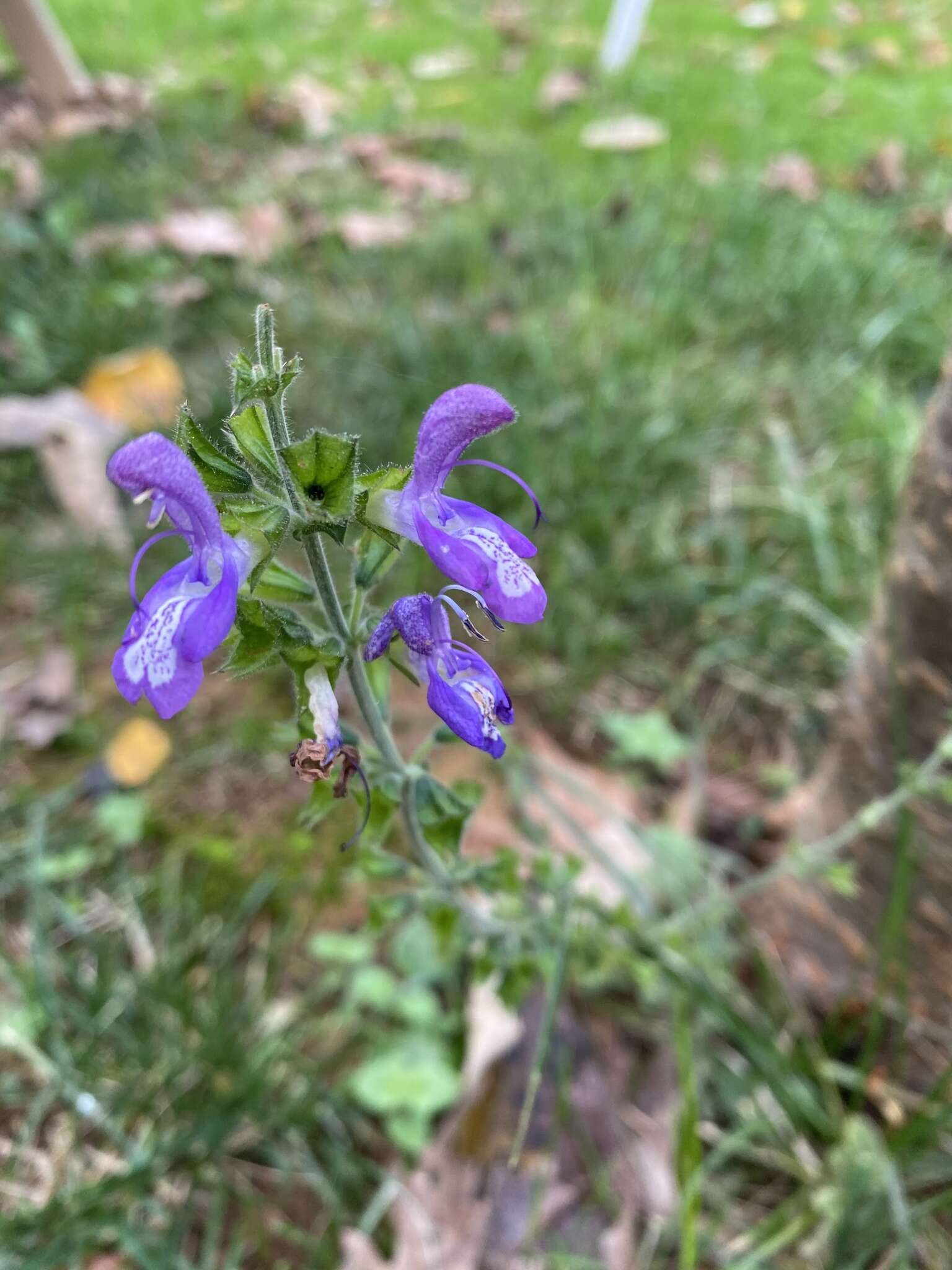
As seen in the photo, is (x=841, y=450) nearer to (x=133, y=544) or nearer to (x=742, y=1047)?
(x=742, y=1047)

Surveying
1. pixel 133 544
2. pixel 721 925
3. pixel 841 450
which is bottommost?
pixel 721 925

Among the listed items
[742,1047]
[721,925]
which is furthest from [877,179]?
[742,1047]

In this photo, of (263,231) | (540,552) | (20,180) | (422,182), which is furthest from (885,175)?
(20,180)

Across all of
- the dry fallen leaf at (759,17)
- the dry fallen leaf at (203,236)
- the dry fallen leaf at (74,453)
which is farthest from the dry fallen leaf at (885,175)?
the dry fallen leaf at (74,453)

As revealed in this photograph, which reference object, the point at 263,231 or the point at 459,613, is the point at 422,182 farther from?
the point at 459,613

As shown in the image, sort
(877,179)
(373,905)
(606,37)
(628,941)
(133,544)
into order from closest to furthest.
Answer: (373,905)
(628,941)
(133,544)
(877,179)
(606,37)

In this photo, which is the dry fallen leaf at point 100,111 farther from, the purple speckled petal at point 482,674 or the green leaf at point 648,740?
the purple speckled petal at point 482,674
